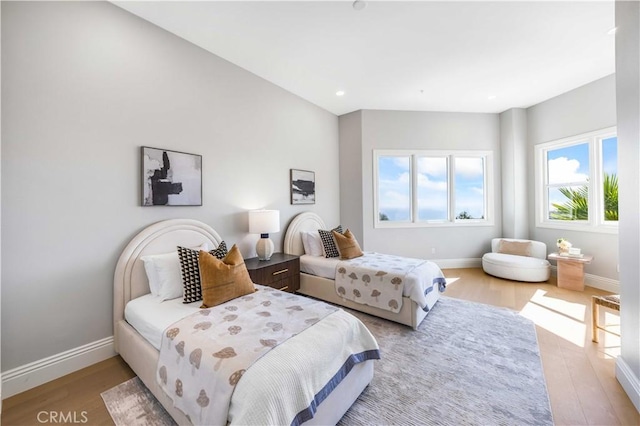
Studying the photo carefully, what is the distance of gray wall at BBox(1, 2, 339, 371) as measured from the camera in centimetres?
171

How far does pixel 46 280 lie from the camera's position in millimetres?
1819

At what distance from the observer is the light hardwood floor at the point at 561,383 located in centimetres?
153

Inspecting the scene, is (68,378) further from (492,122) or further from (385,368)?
(492,122)

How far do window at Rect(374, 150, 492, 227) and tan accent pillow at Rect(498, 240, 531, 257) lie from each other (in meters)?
0.57

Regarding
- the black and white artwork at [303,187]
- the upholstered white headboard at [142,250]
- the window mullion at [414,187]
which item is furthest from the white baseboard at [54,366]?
the window mullion at [414,187]

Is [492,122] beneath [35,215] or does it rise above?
above

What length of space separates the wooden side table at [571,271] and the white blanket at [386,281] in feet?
7.22

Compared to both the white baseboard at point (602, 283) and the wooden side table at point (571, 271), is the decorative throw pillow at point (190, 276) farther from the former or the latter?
the white baseboard at point (602, 283)

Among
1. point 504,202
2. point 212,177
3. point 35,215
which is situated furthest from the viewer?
point 504,202

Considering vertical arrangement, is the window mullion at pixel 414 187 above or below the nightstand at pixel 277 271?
above

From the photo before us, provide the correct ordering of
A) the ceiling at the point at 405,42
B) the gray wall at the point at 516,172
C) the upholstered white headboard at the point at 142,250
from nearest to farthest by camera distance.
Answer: the upholstered white headboard at the point at 142,250, the ceiling at the point at 405,42, the gray wall at the point at 516,172

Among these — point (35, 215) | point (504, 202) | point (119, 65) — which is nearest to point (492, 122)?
point (504, 202)

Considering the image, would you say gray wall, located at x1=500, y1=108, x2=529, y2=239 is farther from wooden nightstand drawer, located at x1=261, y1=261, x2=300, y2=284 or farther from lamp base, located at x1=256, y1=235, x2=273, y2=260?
lamp base, located at x1=256, y1=235, x2=273, y2=260

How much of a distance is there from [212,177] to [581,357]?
395 centimetres
